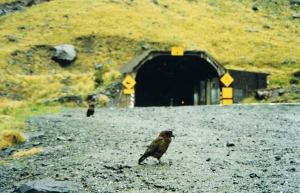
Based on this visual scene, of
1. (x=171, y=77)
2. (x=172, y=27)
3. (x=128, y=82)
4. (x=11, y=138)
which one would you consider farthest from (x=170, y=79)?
(x=11, y=138)

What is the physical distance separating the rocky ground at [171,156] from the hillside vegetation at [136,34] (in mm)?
24325

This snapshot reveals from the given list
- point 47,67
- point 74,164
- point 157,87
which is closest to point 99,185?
point 74,164

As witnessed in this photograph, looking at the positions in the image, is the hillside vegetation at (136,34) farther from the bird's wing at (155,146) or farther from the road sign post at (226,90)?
the bird's wing at (155,146)

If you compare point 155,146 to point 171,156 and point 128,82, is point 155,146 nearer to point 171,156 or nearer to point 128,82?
point 171,156

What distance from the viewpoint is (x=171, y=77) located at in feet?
127

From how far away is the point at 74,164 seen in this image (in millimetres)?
8227

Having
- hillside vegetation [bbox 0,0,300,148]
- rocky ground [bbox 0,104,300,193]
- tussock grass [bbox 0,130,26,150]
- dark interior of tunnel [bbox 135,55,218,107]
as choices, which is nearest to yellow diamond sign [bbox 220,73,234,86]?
dark interior of tunnel [bbox 135,55,218,107]

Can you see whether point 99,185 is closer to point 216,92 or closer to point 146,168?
point 146,168

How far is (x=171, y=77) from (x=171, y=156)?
3003cm

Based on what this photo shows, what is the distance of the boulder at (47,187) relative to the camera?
618 centimetres

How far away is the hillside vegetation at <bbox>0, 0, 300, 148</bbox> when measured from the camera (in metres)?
47.8

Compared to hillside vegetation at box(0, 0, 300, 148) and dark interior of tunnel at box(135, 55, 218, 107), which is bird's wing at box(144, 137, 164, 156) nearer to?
dark interior of tunnel at box(135, 55, 218, 107)

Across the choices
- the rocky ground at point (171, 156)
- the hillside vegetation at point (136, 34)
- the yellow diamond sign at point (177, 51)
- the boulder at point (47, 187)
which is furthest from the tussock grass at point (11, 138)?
the hillside vegetation at point (136, 34)

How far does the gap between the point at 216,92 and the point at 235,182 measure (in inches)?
1052
